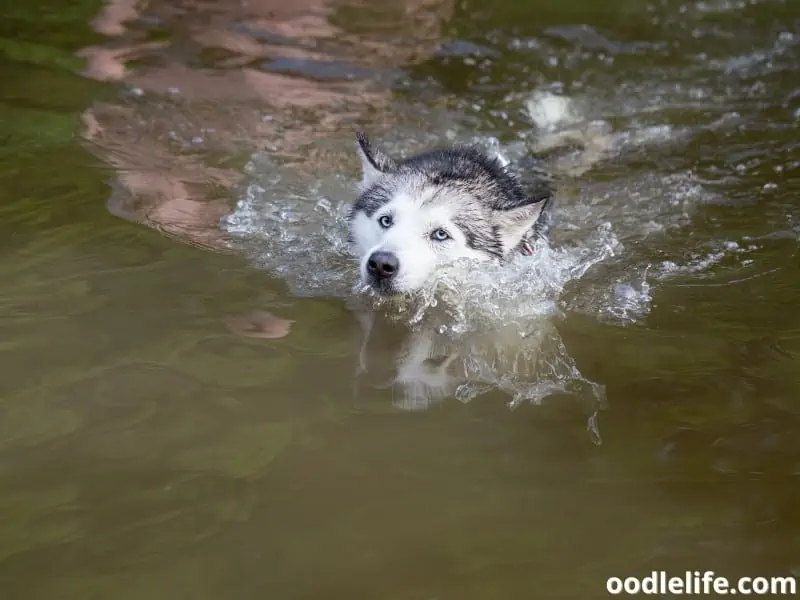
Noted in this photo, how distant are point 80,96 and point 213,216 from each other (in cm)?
259

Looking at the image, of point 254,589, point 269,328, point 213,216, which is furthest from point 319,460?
point 213,216

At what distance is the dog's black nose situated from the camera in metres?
4.18

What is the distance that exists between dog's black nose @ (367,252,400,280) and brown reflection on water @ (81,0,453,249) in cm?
117

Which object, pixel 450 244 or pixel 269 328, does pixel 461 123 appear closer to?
pixel 450 244

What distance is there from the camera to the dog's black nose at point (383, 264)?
4180 mm

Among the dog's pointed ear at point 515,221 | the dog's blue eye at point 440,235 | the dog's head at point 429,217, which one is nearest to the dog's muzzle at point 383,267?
the dog's head at point 429,217

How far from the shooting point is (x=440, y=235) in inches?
181

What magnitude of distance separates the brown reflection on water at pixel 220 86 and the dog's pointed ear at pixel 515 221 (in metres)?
1.79

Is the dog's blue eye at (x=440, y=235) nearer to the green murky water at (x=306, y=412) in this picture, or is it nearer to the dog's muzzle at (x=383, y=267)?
the dog's muzzle at (x=383, y=267)

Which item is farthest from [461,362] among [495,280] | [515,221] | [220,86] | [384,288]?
[220,86]

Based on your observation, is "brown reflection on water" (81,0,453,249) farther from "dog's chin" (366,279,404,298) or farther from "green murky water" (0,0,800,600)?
"dog's chin" (366,279,404,298)

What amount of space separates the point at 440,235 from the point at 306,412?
67.9 inches

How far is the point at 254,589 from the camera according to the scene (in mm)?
2389

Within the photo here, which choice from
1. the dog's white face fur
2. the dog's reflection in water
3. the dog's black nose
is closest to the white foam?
the dog's reflection in water
